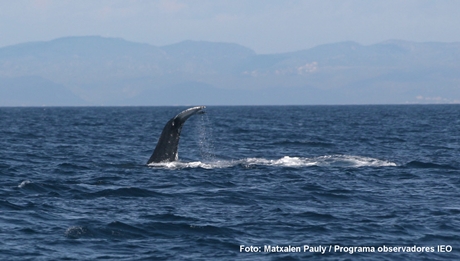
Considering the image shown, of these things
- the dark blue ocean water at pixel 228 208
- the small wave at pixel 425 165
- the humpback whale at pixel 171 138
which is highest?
the humpback whale at pixel 171 138

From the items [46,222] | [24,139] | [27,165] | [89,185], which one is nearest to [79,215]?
[46,222]

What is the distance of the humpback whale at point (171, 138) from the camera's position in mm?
23208

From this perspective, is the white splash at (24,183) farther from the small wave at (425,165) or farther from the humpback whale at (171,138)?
the small wave at (425,165)

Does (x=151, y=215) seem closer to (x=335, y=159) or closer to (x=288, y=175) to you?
(x=288, y=175)

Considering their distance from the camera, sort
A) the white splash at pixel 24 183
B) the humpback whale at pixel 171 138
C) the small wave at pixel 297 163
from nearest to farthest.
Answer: the white splash at pixel 24 183, the humpback whale at pixel 171 138, the small wave at pixel 297 163

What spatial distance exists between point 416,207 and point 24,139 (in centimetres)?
3040

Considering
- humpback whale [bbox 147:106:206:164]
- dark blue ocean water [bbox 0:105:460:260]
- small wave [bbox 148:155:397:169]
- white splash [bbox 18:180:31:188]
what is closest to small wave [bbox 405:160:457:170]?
dark blue ocean water [bbox 0:105:460:260]

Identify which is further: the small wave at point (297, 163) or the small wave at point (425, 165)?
the small wave at point (425, 165)

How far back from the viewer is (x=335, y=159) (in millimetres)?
28266

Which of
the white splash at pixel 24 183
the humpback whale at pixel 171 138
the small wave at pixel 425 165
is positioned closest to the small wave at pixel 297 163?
the humpback whale at pixel 171 138

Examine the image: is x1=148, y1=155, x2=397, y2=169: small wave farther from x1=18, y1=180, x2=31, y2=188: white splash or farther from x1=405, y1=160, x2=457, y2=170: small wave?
x1=18, y1=180, x2=31, y2=188: white splash

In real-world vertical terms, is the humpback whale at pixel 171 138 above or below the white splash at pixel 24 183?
above

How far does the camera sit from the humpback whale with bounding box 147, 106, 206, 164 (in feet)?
76.1

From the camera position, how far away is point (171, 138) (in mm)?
24219
